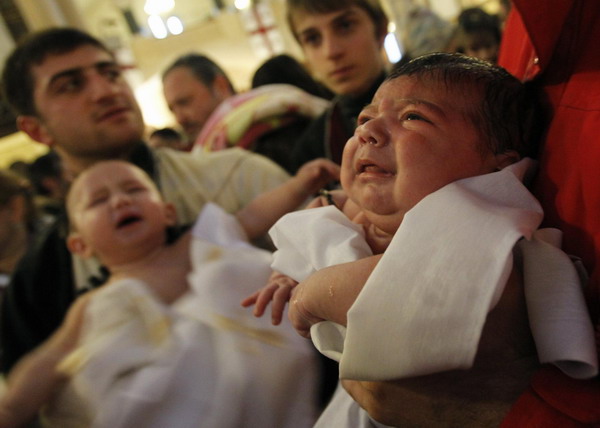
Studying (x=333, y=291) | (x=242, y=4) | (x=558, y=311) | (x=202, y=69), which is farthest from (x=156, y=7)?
Answer: (x=558, y=311)

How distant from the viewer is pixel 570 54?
17.4 inches

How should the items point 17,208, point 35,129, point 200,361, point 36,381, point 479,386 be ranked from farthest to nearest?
point 17,208
point 35,129
point 36,381
point 200,361
point 479,386

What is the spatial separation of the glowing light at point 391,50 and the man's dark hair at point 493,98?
29cm

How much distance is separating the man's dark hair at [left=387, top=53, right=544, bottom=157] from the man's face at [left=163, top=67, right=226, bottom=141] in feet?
4.86

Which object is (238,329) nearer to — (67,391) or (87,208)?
(67,391)

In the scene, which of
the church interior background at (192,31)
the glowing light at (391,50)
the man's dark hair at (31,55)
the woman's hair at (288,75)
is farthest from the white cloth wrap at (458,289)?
the church interior background at (192,31)

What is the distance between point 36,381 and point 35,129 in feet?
2.77

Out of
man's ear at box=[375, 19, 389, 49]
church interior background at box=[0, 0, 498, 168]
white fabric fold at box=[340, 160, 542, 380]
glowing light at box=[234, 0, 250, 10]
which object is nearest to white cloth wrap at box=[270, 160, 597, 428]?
white fabric fold at box=[340, 160, 542, 380]

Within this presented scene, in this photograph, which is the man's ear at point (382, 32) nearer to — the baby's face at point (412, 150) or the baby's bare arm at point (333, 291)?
the baby's face at point (412, 150)

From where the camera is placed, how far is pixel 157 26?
19.7 feet

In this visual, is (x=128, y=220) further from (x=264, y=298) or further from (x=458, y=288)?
(x=458, y=288)

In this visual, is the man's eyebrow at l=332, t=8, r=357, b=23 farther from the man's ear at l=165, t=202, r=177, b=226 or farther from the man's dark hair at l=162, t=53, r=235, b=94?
the man's dark hair at l=162, t=53, r=235, b=94

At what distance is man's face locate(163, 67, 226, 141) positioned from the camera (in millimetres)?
1834

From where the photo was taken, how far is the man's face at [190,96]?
183 cm
